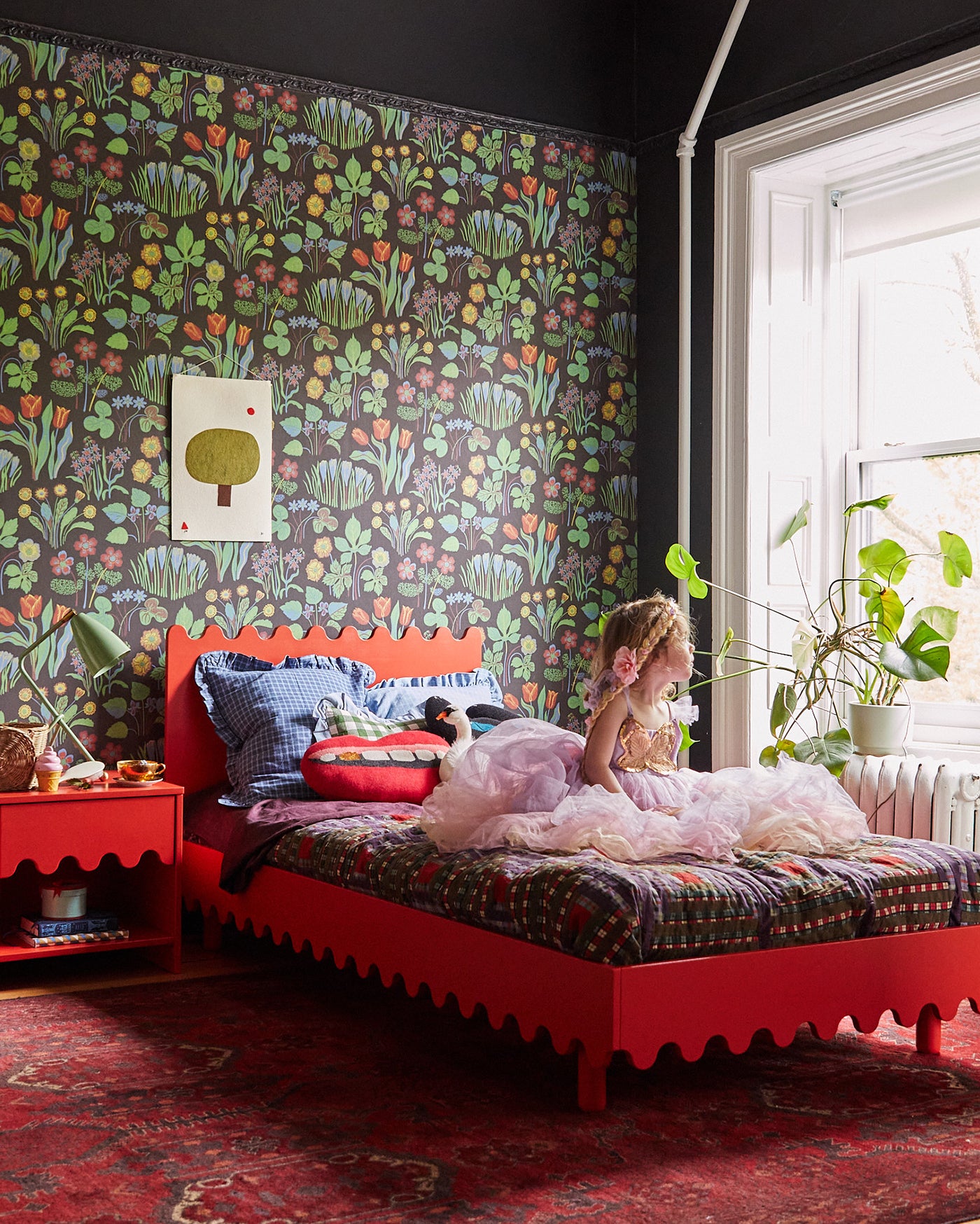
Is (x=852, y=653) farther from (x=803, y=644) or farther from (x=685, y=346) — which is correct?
(x=685, y=346)

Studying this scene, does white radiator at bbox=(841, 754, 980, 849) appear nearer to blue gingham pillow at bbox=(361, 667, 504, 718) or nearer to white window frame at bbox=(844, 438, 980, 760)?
white window frame at bbox=(844, 438, 980, 760)

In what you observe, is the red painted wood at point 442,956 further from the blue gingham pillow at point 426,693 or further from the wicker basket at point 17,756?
the blue gingham pillow at point 426,693

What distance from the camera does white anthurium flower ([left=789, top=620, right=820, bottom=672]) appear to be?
4.54 metres

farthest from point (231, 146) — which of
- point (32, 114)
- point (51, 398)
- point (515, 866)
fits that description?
point (515, 866)

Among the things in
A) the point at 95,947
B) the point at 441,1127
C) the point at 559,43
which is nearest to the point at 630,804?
the point at 441,1127

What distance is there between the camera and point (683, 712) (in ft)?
11.6

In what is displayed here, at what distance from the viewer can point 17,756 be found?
385cm

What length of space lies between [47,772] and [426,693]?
1307mm

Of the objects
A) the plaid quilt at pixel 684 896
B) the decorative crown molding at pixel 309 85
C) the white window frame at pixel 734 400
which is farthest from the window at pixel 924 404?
the plaid quilt at pixel 684 896

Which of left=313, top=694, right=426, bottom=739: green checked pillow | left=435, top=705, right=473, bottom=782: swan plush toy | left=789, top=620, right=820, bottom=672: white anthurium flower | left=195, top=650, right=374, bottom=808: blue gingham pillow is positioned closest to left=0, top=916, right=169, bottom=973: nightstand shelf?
left=195, top=650, right=374, bottom=808: blue gingham pillow

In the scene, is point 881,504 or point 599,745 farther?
point 881,504

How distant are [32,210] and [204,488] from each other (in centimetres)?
101

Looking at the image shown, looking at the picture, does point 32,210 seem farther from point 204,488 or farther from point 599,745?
point 599,745

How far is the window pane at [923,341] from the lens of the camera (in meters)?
4.72
